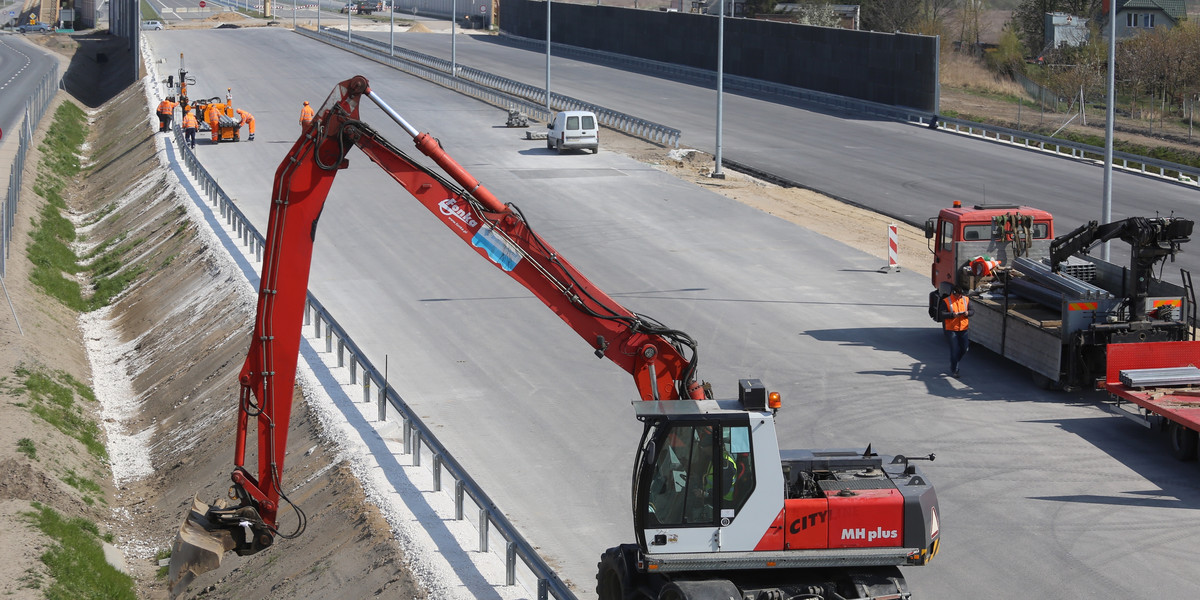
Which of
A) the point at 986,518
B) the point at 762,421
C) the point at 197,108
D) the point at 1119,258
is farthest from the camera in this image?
the point at 197,108

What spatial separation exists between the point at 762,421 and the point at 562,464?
21.9 ft

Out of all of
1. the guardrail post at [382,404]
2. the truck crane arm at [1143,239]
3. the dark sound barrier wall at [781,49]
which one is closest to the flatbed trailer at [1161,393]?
the truck crane arm at [1143,239]

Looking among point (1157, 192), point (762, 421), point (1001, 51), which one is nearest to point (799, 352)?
point (762, 421)

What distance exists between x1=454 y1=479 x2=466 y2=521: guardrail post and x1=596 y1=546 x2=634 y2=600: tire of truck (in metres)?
2.91

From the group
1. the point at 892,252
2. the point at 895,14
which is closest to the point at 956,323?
the point at 892,252

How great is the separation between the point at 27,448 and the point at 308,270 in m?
10.5

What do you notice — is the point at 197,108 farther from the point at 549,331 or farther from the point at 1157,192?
the point at 1157,192

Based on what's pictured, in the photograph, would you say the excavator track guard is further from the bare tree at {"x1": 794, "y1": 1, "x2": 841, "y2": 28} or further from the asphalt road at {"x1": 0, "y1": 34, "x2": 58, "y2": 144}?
the bare tree at {"x1": 794, "y1": 1, "x2": 841, "y2": 28}

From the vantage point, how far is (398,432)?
1727cm

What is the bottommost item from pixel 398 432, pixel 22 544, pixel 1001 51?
pixel 22 544

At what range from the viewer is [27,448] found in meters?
19.3

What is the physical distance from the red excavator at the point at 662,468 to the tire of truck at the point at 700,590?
19mm

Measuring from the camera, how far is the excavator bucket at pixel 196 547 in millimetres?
10664

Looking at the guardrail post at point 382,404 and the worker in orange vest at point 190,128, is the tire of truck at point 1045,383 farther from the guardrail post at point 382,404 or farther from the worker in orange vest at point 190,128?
the worker in orange vest at point 190,128
